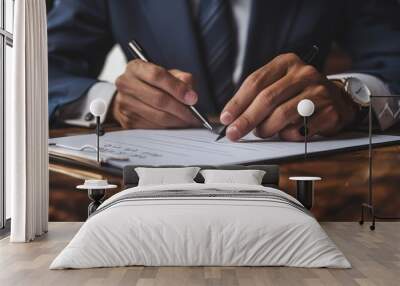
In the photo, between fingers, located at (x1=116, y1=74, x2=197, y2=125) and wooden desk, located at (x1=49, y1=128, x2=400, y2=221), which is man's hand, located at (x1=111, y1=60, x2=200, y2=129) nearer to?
fingers, located at (x1=116, y1=74, x2=197, y2=125)

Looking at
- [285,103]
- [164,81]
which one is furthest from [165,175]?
[285,103]

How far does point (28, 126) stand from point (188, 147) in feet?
7.37

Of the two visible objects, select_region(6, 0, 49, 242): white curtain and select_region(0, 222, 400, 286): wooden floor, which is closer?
select_region(0, 222, 400, 286): wooden floor

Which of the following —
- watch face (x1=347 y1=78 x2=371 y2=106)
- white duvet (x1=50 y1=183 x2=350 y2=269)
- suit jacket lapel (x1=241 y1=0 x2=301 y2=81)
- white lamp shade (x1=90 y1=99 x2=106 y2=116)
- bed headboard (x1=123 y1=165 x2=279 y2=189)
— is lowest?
white duvet (x1=50 y1=183 x2=350 y2=269)

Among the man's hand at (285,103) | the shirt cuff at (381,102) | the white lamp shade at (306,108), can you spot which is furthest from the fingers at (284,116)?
the shirt cuff at (381,102)

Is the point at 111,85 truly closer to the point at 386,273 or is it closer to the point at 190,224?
the point at 190,224

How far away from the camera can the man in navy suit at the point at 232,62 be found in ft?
26.5

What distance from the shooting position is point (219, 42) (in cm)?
812

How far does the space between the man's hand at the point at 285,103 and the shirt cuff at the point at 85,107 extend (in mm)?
1558

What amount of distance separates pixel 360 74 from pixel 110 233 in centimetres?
459

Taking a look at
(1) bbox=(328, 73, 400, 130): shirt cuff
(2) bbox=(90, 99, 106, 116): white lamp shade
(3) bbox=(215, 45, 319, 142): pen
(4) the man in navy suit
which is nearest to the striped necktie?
(4) the man in navy suit

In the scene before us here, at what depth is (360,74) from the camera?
815 cm

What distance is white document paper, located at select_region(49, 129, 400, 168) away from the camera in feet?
26.0

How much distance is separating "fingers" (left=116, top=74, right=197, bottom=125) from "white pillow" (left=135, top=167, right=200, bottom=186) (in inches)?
34.8
